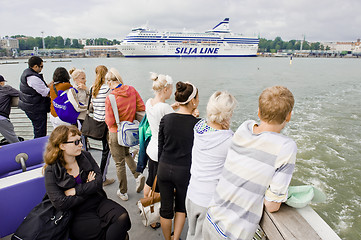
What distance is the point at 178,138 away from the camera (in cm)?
164

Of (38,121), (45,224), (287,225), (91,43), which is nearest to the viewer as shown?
(287,225)

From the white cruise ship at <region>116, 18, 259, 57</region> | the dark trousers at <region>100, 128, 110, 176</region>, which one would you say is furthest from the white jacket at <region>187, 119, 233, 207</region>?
the white cruise ship at <region>116, 18, 259, 57</region>

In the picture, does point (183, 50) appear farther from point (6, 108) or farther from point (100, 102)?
point (100, 102)

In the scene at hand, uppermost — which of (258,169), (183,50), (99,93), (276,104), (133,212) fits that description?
(183,50)

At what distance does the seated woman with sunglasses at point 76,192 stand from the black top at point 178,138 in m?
0.57

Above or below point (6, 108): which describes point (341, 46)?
above

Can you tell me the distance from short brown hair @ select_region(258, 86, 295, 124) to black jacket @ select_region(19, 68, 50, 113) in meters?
3.11

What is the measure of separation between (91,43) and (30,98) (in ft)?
435

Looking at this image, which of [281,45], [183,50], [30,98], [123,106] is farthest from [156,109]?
[281,45]

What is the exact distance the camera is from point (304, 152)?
6.59m

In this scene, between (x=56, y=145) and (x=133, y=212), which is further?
(x=133, y=212)

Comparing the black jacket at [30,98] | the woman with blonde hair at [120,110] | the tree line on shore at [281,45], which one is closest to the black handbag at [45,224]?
the woman with blonde hair at [120,110]

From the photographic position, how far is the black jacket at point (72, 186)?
162cm

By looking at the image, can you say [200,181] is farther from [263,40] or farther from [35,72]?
[263,40]
